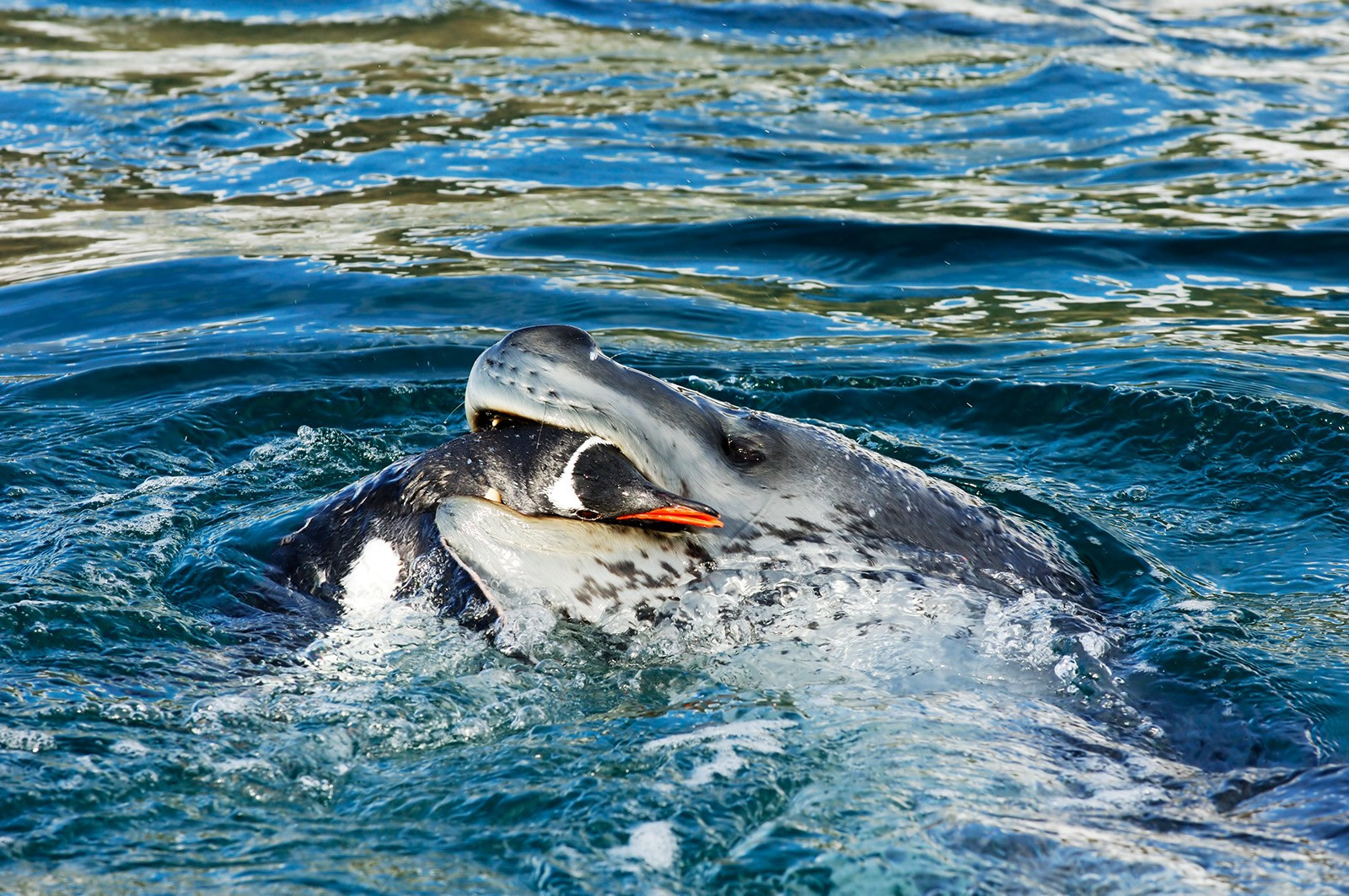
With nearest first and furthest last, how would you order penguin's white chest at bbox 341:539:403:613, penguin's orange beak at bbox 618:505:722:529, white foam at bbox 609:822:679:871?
white foam at bbox 609:822:679:871 < penguin's orange beak at bbox 618:505:722:529 < penguin's white chest at bbox 341:539:403:613

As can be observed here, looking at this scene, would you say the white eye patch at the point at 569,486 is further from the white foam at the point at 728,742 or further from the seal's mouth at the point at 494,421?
the white foam at the point at 728,742

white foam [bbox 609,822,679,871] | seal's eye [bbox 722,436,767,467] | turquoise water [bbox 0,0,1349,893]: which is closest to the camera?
white foam [bbox 609,822,679,871]

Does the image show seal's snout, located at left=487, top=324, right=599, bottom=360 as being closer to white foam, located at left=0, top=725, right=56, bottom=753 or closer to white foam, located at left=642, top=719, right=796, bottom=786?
white foam, located at left=642, top=719, right=796, bottom=786

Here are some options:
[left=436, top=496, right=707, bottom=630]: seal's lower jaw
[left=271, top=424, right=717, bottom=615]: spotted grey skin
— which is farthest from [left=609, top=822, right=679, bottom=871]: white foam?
[left=271, top=424, right=717, bottom=615]: spotted grey skin

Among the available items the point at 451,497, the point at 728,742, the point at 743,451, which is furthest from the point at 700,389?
the point at 728,742

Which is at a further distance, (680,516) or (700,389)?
(700,389)

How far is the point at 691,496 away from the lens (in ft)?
13.6

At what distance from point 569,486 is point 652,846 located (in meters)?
1.14

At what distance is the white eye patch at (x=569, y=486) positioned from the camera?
3996 mm

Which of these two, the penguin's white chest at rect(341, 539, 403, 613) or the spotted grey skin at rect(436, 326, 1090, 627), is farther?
the penguin's white chest at rect(341, 539, 403, 613)

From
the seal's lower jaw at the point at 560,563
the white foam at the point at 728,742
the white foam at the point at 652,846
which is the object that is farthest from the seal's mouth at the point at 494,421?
the white foam at the point at 652,846

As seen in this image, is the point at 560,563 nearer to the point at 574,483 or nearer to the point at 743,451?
the point at 574,483

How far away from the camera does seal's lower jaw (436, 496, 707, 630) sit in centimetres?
389

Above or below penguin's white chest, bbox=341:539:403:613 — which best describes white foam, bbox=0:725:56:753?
below
